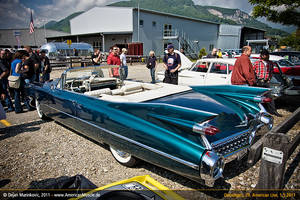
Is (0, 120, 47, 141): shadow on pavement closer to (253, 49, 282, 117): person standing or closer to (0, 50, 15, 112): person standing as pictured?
(0, 50, 15, 112): person standing

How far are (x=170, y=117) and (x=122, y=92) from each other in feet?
5.33

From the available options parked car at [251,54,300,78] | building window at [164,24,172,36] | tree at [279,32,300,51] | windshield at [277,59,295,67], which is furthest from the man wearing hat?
tree at [279,32,300,51]

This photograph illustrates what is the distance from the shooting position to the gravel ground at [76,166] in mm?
2640

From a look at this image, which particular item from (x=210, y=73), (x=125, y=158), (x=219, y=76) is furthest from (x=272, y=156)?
(x=210, y=73)

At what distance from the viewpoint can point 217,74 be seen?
596 centimetres

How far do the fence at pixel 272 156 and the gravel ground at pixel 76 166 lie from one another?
0.43 meters

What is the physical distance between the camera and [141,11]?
2570 centimetres

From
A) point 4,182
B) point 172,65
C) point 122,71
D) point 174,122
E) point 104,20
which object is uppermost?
point 104,20

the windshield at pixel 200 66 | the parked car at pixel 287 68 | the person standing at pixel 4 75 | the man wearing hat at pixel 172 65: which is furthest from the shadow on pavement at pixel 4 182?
the parked car at pixel 287 68

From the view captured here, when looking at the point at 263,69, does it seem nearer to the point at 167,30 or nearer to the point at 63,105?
the point at 63,105

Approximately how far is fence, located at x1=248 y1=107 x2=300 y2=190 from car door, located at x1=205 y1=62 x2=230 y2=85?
390cm

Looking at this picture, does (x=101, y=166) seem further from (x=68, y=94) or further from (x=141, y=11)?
(x=141, y=11)

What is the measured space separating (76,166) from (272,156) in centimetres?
261

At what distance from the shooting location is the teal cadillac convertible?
2.04 metres
